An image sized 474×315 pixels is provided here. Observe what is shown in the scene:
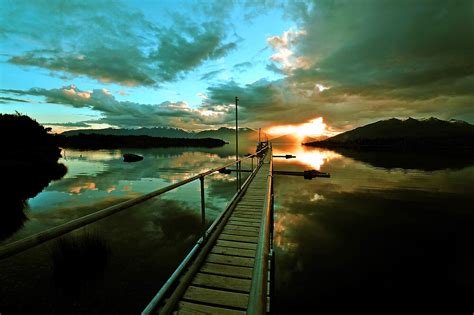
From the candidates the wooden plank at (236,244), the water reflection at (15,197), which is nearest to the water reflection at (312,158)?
the wooden plank at (236,244)

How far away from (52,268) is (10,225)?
274 inches

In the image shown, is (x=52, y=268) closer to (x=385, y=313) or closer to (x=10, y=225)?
(x=10, y=225)

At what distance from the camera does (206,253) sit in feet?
16.9

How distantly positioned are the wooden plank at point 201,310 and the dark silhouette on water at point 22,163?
13979mm

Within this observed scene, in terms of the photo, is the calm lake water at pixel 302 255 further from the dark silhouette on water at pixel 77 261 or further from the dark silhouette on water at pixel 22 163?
the dark silhouette on water at pixel 22 163

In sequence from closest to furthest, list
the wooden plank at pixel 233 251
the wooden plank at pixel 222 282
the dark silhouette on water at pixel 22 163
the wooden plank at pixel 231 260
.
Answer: the wooden plank at pixel 222 282, the wooden plank at pixel 231 260, the wooden plank at pixel 233 251, the dark silhouette on water at pixel 22 163

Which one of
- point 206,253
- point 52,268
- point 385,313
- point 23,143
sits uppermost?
point 23,143

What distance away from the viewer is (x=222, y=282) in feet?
14.0

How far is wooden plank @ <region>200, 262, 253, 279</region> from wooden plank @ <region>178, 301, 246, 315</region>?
0.82m

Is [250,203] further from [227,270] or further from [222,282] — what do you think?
[222,282]

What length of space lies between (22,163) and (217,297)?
51260 mm

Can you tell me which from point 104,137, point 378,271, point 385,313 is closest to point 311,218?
point 378,271

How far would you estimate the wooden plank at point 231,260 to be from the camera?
4.85 metres

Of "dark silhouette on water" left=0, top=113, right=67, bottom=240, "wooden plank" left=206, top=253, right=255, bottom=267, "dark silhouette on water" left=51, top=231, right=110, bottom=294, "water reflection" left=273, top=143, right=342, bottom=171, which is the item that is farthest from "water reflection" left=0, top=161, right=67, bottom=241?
"water reflection" left=273, top=143, right=342, bottom=171
